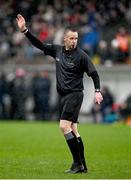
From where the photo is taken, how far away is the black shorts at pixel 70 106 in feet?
41.8

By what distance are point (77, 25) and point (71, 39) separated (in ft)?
58.1

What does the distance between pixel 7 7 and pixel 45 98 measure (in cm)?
488

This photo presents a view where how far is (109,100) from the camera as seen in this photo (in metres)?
30.4

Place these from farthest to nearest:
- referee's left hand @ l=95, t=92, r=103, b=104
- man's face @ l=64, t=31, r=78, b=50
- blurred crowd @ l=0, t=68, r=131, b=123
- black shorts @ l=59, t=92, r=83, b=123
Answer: blurred crowd @ l=0, t=68, r=131, b=123
black shorts @ l=59, t=92, r=83, b=123
man's face @ l=64, t=31, r=78, b=50
referee's left hand @ l=95, t=92, r=103, b=104

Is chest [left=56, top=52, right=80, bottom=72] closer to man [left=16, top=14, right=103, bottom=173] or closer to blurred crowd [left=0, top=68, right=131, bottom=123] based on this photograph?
man [left=16, top=14, right=103, bottom=173]

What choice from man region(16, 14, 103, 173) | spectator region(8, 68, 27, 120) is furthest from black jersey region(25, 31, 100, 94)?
spectator region(8, 68, 27, 120)

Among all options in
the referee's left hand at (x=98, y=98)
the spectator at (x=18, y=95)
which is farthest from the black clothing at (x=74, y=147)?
the spectator at (x=18, y=95)

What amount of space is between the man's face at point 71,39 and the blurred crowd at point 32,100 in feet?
57.1

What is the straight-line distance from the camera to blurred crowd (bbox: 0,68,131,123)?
30484 mm

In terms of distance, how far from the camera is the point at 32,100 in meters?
32.0

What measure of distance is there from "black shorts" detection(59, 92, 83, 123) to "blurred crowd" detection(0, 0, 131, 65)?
54.4ft

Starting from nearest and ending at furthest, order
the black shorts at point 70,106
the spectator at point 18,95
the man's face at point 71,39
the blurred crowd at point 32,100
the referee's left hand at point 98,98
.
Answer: the referee's left hand at point 98,98 → the man's face at point 71,39 → the black shorts at point 70,106 → the blurred crowd at point 32,100 → the spectator at point 18,95

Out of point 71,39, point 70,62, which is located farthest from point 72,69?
point 71,39

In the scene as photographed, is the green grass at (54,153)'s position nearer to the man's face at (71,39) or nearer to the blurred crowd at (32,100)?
the man's face at (71,39)
